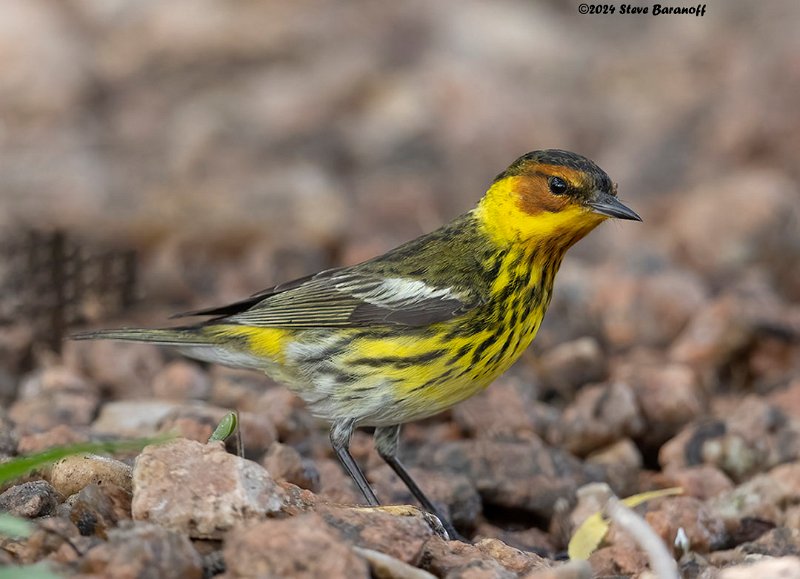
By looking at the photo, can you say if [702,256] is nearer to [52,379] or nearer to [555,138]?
[555,138]

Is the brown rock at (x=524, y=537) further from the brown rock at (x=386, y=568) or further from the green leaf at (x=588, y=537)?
the brown rock at (x=386, y=568)

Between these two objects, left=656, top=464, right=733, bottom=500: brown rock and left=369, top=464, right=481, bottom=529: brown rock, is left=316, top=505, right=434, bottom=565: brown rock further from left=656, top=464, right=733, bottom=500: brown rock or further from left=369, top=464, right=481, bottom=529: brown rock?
left=656, top=464, right=733, bottom=500: brown rock

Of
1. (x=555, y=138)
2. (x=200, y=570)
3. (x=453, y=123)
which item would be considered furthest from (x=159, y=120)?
(x=200, y=570)

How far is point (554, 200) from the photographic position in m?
4.87

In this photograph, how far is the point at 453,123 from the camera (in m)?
9.94

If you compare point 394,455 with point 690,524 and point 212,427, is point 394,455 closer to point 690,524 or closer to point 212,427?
point 212,427

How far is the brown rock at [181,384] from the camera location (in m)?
5.84

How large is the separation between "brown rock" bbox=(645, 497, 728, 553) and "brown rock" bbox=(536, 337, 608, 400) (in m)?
1.71

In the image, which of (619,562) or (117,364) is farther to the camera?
(117,364)

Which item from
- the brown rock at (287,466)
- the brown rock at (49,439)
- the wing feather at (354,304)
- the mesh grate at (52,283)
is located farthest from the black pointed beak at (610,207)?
the mesh grate at (52,283)

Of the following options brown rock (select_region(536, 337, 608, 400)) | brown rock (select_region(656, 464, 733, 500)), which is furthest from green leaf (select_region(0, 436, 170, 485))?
brown rock (select_region(536, 337, 608, 400))

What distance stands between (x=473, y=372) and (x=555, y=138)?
501cm

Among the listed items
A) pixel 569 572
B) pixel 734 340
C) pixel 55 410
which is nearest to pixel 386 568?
pixel 569 572

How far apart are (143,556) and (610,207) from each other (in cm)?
259
